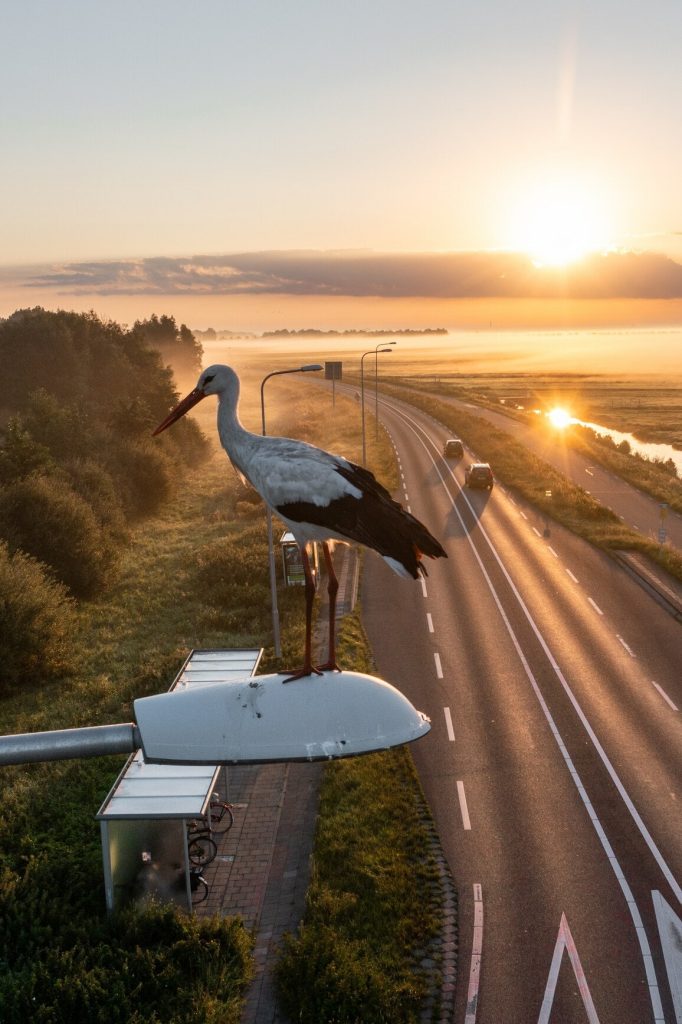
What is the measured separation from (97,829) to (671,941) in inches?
614

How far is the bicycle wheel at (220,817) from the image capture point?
79.9 ft

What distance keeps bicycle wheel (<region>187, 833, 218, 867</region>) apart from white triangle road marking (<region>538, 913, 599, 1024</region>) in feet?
31.0

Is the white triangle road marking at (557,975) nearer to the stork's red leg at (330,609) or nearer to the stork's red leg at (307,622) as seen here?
the stork's red leg at (307,622)

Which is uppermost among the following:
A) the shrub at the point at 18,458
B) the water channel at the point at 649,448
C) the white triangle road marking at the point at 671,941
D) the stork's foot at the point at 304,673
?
the stork's foot at the point at 304,673

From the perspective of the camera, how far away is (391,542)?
29.1ft

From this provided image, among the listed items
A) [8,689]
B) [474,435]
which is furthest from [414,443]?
[8,689]

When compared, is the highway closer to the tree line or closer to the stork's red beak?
the stork's red beak

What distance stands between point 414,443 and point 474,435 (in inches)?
336

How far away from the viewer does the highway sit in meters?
18.6

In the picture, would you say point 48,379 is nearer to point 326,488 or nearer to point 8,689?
point 8,689

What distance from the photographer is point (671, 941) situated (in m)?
19.3

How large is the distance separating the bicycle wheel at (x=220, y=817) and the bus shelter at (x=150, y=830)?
377cm

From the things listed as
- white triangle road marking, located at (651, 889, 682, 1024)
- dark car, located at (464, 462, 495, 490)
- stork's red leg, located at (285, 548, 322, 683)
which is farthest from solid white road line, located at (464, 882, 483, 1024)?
dark car, located at (464, 462, 495, 490)

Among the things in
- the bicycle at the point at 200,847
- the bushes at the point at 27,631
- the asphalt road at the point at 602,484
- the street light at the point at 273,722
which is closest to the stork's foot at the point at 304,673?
the street light at the point at 273,722
